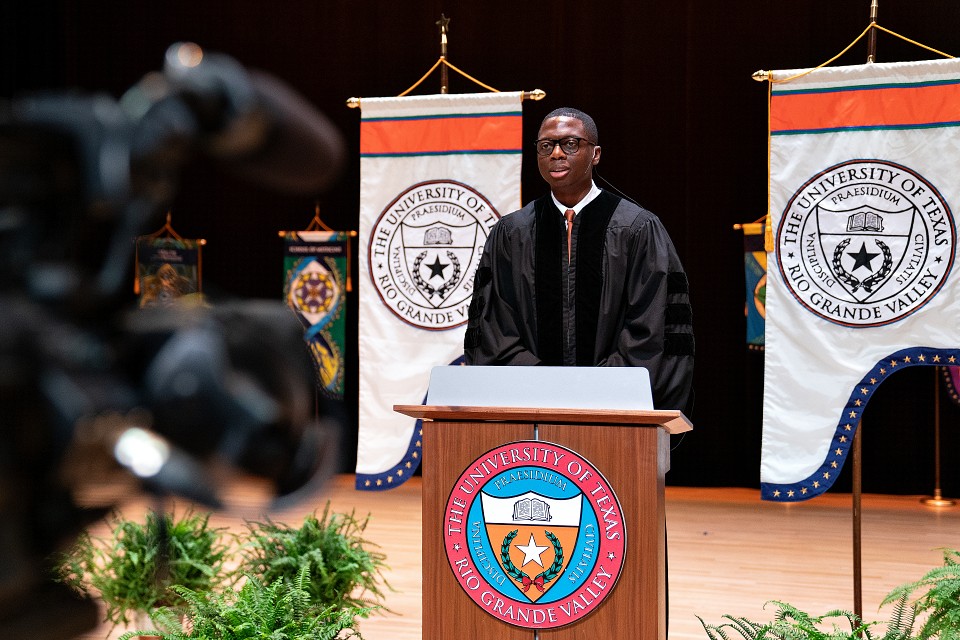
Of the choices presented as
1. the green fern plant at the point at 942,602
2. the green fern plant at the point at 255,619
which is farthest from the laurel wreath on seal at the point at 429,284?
the green fern plant at the point at 942,602

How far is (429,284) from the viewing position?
4.55 metres

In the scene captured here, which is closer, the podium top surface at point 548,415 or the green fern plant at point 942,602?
the podium top surface at point 548,415

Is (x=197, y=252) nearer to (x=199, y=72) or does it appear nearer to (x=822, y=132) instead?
(x=822, y=132)

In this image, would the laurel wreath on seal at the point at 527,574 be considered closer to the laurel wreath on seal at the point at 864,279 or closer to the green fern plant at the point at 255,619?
the green fern plant at the point at 255,619

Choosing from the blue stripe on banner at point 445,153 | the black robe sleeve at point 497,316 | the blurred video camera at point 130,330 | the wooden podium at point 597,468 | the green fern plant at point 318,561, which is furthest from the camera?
the blue stripe on banner at point 445,153

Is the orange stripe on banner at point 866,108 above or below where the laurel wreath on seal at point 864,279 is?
above

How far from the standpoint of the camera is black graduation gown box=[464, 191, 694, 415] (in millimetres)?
2775

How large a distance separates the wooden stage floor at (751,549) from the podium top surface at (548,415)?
465 mm

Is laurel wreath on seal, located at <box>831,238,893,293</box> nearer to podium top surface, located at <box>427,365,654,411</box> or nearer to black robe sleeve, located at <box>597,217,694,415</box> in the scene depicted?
black robe sleeve, located at <box>597,217,694,415</box>

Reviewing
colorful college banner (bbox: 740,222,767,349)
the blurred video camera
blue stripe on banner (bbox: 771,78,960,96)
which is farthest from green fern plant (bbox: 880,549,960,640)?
colorful college banner (bbox: 740,222,767,349)

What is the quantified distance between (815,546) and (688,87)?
3.39m

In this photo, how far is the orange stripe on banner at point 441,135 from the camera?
4500 millimetres

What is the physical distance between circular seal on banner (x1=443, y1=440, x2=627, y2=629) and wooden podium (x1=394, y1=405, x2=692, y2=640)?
2cm

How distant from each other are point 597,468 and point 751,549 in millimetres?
3209
